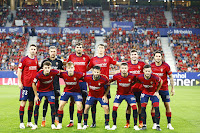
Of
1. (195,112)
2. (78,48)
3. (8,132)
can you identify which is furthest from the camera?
(195,112)

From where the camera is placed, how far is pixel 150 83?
27.6 feet

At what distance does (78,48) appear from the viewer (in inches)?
359

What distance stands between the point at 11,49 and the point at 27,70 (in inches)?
A: 1124

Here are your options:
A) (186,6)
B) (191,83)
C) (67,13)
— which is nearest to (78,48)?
(191,83)

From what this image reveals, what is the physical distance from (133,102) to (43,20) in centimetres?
3690

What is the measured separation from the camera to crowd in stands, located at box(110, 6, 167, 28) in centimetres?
4231

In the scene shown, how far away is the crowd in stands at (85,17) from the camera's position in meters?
42.3

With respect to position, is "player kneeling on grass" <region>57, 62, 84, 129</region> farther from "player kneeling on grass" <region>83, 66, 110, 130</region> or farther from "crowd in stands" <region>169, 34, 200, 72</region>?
"crowd in stands" <region>169, 34, 200, 72</region>

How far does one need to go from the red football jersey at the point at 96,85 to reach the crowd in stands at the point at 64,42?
26.2 meters

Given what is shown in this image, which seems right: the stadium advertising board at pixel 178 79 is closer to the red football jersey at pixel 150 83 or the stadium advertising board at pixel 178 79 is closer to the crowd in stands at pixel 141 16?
the crowd in stands at pixel 141 16

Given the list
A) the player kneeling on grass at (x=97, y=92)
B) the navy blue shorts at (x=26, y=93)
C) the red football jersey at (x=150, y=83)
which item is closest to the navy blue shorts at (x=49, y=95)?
the navy blue shorts at (x=26, y=93)

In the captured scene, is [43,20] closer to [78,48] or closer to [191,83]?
[191,83]

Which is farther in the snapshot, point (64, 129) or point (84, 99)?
point (84, 99)

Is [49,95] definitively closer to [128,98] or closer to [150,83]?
[128,98]
